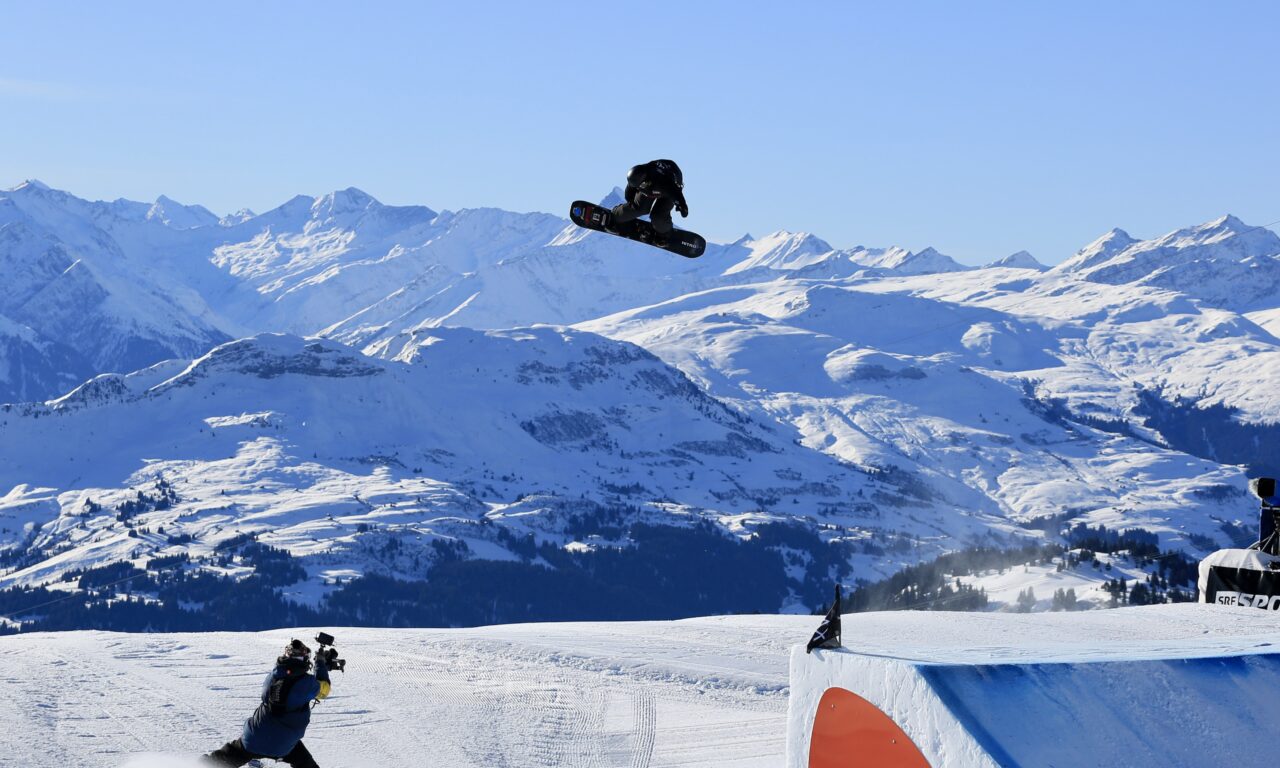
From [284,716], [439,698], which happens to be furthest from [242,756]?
[439,698]

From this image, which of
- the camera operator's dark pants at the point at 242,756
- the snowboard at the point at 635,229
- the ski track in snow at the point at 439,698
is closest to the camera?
the camera operator's dark pants at the point at 242,756

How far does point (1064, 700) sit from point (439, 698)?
48.7 ft

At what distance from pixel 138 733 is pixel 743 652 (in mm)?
12341

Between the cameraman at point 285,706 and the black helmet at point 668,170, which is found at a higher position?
the black helmet at point 668,170

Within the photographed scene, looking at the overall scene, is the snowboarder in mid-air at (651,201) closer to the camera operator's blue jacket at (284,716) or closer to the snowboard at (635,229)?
the snowboard at (635,229)

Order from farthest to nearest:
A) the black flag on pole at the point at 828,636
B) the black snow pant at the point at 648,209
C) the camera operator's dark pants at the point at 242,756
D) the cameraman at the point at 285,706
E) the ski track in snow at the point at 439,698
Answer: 1. the ski track in snow at the point at 439,698
2. the black snow pant at the point at 648,209
3. the camera operator's dark pants at the point at 242,756
4. the cameraman at the point at 285,706
5. the black flag on pole at the point at 828,636

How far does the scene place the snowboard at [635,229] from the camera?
1658 centimetres

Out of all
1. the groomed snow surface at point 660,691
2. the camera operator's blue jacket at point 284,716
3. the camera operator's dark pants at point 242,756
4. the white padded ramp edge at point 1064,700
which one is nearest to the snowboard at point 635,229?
the groomed snow surface at point 660,691

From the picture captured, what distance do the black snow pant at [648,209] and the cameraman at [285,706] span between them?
17.5ft

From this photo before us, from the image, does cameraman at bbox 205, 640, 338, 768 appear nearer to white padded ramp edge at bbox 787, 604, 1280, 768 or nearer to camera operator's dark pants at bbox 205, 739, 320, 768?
camera operator's dark pants at bbox 205, 739, 320, 768

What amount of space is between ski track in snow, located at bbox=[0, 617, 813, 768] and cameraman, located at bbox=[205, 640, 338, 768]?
3043 millimetres

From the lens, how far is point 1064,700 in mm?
12227

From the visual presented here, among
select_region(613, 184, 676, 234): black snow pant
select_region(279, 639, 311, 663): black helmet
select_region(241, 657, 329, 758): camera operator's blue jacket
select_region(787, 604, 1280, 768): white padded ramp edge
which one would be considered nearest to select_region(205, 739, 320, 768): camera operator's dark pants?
select_region(241, 657, 329, 758): camera operator's blue jacket

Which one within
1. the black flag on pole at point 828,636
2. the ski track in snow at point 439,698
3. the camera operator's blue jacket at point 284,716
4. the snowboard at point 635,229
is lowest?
the ski track in snow at point 439,698
